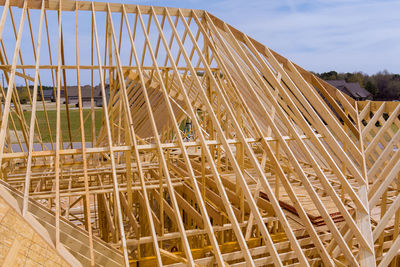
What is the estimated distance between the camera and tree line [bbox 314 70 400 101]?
53.1 metres

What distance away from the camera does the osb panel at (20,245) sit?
3.62m

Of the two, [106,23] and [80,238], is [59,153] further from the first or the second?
[106,23]

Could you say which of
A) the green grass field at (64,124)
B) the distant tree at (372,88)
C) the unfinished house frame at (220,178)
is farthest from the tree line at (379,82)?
the unfinished house frame at (220,178)

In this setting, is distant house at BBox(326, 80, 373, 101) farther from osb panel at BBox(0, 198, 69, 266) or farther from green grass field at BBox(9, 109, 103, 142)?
osb panel at BBox(0, 198, 69, 266)

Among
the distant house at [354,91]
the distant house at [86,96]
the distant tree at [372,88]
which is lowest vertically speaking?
the distant house at [354,91]

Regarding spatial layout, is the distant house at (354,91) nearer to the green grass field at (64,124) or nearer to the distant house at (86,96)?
the green grass field at (64,124)

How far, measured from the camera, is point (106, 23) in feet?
27.0

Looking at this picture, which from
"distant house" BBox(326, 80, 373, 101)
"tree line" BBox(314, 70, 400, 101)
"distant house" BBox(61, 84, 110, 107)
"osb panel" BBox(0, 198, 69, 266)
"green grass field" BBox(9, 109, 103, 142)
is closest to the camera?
"osb panel" BBox(0, 198, 69, 266)

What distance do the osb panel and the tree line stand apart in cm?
5761

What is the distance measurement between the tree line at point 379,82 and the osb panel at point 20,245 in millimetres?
57614

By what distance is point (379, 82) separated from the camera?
56.5m

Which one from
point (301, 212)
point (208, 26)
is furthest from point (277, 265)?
point (208, 26)

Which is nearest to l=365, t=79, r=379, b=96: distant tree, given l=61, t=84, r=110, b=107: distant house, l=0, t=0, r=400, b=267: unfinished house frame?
l=61, t=84, r=110, b=107: distant house

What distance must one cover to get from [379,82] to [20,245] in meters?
62.4
